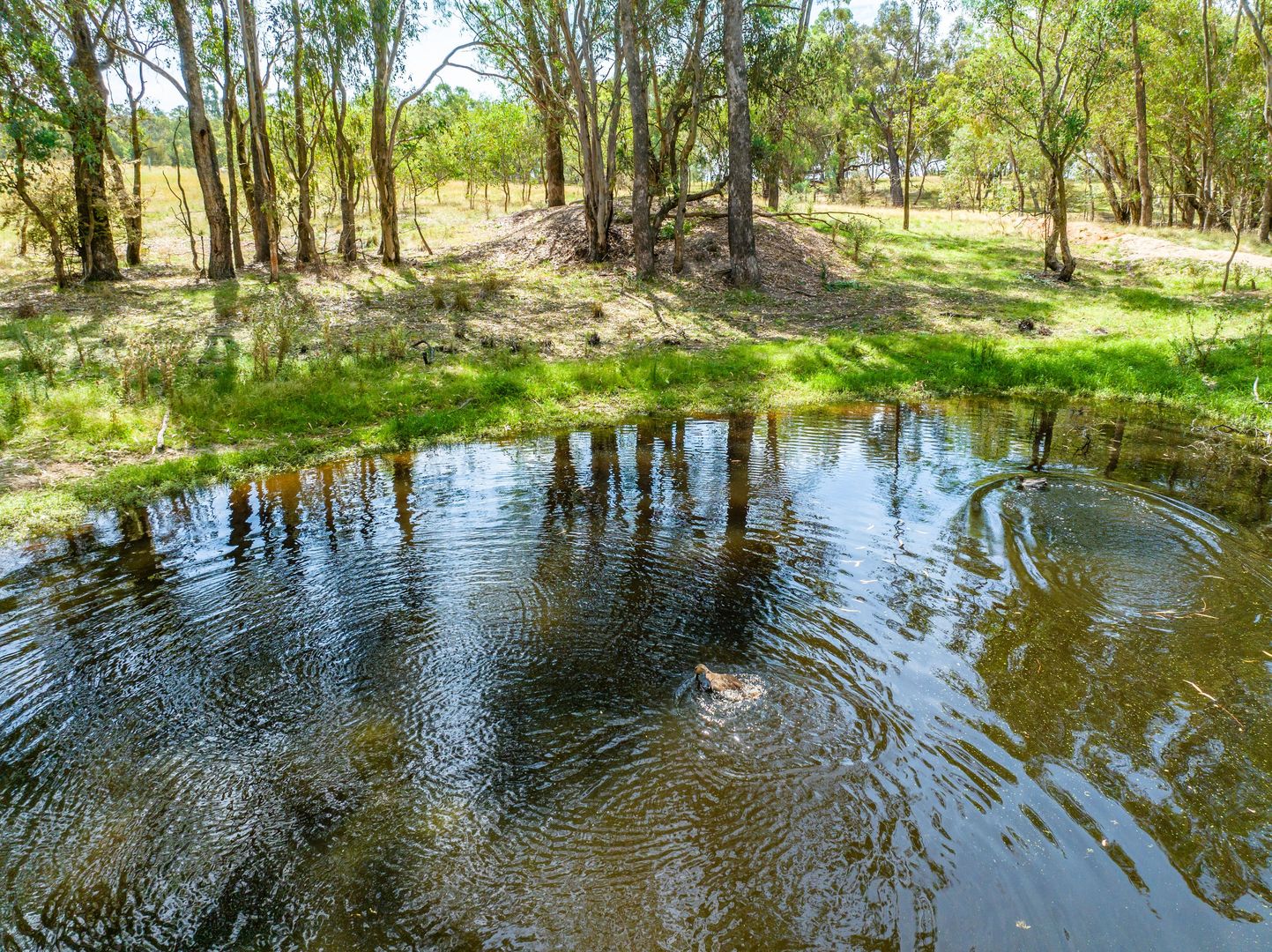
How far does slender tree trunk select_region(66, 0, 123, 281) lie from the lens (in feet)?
54.4

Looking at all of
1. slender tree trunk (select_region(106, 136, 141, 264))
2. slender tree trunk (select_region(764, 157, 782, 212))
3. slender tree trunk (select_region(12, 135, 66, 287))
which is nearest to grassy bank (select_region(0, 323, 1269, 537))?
slender tree trunk (select_region(12, 135, 66, 287))

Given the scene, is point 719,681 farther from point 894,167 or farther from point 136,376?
point 894,167

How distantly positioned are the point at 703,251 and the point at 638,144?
137 inches

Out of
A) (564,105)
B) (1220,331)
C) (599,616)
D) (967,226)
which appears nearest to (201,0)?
(564,105)

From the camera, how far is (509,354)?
13.9 m

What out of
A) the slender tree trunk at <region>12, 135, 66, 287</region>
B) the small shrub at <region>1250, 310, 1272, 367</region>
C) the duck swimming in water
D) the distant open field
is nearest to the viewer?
the duck swimming in water

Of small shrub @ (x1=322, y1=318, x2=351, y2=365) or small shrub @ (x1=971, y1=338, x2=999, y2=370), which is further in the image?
small shrub @ (x1=971, y1=338, x2=999, y2=370)

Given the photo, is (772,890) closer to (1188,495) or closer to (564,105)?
(1188,495)

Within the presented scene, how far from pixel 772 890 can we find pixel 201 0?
914 inches

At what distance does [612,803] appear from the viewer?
3.94m

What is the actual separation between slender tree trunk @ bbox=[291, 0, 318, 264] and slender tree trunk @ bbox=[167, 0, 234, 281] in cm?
173

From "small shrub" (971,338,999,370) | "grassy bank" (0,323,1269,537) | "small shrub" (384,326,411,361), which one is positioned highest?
"small shrub" (384,326,411,361)

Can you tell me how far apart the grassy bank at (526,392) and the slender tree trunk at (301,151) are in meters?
8.72

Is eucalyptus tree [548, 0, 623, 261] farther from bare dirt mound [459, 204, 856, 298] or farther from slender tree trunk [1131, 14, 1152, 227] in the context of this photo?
slender tree trunk [1131, 14, 1152, 227]
